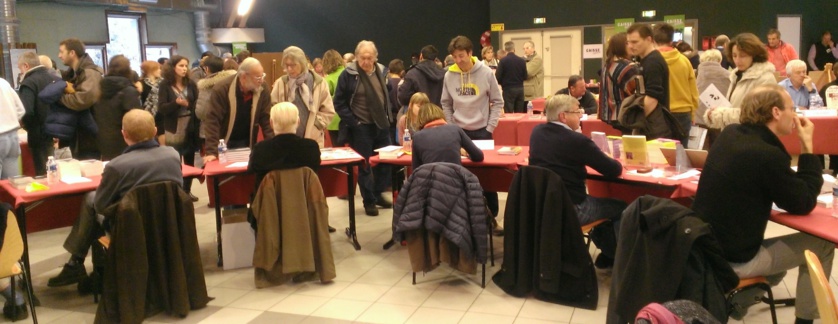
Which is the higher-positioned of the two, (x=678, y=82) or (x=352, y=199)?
(x=678, y=82)

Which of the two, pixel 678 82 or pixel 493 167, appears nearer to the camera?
pixel 493 167

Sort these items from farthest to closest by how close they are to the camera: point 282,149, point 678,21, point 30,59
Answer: point 678,21 → point 30,59 → point 282,149

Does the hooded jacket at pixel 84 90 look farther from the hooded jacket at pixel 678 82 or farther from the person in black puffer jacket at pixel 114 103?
the hooded jacket at pixel 678 82

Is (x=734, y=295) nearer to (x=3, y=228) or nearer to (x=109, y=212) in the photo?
(x=109, y=212)

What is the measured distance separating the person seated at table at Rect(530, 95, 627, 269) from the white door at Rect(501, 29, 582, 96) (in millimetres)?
9555

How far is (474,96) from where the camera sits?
5.45 metres

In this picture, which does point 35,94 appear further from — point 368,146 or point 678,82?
point 678,82

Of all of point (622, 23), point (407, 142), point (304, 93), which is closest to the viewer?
point (407, 142)

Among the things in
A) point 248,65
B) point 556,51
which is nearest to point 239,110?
point 248,65


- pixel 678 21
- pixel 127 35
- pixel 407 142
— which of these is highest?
pixel 127 35

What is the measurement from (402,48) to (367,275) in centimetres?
1096

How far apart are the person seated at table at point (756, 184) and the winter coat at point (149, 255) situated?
8.32ft

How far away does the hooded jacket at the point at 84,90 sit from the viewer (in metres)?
5.71

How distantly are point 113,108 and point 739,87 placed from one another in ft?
15.2
